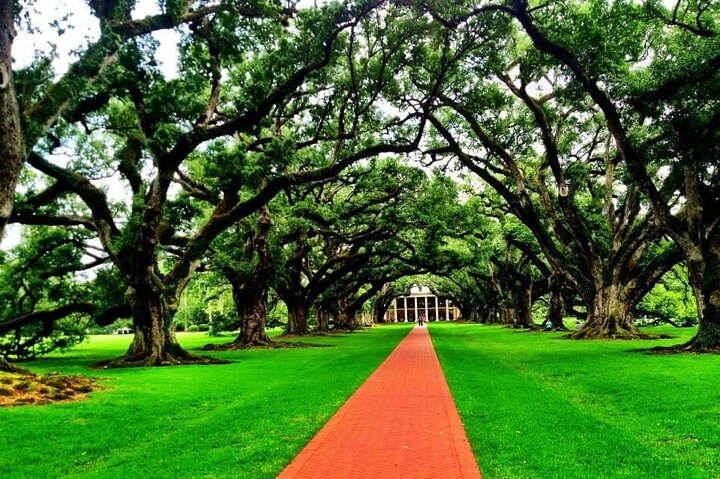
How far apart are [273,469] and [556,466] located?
284 cm

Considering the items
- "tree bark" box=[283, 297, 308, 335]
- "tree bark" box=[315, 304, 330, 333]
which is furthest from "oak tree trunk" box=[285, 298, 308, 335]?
"tree bark" box=[315, 304, 330, 333]

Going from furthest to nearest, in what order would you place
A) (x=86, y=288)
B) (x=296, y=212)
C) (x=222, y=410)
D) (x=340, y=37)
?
(x=296, y=212)
(x=86, y=288)
(x=340, y=37)
(x=222, y=410)

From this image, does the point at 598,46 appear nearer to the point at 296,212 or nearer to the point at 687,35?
the point at 687,35

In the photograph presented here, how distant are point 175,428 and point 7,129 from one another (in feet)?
17.9

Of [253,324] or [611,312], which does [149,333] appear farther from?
[611,312]

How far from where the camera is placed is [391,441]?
6.32 m

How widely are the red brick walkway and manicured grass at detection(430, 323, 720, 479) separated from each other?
0.28 m

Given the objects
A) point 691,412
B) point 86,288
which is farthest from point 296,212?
point 691,412

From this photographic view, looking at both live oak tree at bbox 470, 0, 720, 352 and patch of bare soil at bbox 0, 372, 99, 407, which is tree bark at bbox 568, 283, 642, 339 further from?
patch of bare soil at bbox 0, 372, 99, 407

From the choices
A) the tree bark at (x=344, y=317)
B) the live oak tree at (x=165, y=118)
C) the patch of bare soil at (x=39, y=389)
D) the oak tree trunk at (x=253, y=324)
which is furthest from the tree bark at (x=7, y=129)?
the tree bark at (x=344, y=317)

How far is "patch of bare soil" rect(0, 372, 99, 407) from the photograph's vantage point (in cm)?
951

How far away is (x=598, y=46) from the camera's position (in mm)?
14883

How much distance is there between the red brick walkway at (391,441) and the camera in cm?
518

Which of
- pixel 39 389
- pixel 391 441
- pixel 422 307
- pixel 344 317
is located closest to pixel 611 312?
pixel 391 441
